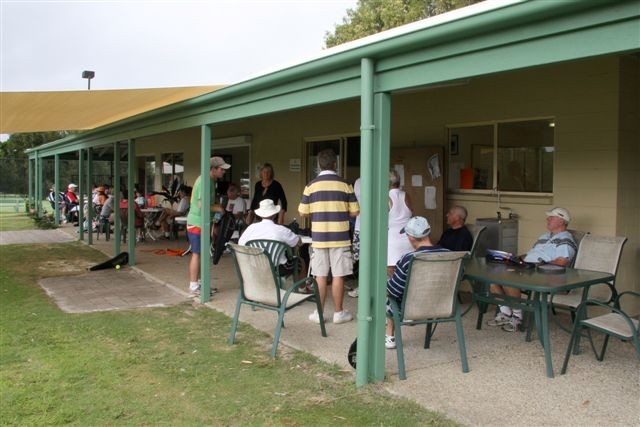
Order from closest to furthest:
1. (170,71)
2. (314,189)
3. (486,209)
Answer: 1. (314,189)
2. (486,209)
3. (170,71)

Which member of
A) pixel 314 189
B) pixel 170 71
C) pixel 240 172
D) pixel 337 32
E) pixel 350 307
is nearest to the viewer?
pixel 314 189

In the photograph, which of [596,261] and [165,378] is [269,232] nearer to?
[165,378]

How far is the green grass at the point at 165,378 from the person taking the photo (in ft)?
10.7

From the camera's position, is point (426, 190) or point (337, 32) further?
point (337, 32)

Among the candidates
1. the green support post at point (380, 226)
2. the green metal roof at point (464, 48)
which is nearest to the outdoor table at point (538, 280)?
the green support post at point (380, 226)

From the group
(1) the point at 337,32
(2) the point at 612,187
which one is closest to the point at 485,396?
(2) the point at 612,187

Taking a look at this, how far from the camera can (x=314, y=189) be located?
498 cm

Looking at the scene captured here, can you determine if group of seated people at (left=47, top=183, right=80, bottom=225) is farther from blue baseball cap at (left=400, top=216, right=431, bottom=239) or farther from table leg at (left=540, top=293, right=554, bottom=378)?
table leg at (left=540, top=293, right=554, bottom=378)

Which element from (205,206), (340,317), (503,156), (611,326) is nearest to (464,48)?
(611,326)

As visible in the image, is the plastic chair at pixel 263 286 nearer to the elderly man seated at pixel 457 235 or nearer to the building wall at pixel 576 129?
the elderly man seated at pixel 457 235

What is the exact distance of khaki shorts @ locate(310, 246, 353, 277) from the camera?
16.1ft

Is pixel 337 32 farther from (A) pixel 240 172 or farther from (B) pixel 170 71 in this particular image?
(B) pixel 170 71

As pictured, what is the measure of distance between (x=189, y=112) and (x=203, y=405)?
410cm

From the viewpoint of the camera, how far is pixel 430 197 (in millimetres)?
6797
